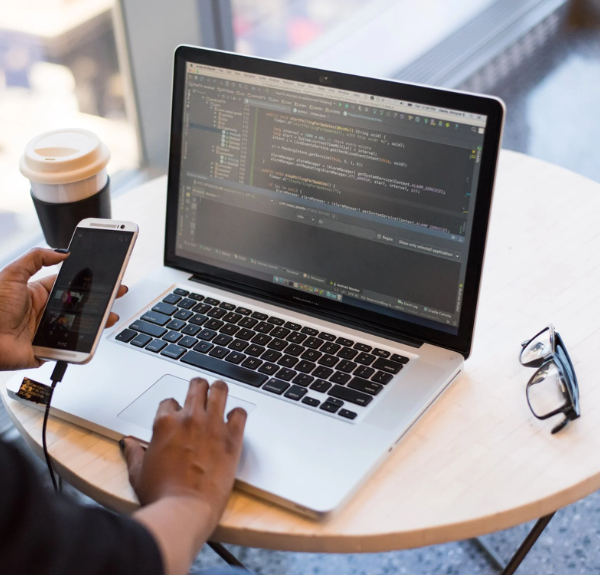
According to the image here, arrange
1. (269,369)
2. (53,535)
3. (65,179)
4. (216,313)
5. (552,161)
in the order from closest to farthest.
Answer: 1. (53,535)
2. (269,369)
3. (216,313)
4. (65,179)
5. (552,161)

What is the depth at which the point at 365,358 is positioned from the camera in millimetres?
932

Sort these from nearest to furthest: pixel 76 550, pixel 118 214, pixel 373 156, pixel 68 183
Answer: pixel 76 550 < pixel 373 156 < pixel 68 183 < pixel 118 214

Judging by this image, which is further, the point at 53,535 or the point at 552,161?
the point at 552,161

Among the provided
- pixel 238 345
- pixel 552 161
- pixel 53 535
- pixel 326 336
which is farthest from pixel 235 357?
pixel 552 161

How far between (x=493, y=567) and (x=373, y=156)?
923 mm

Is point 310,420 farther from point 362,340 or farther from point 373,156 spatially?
point 373,156

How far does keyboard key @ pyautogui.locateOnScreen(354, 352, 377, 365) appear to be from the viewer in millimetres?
926

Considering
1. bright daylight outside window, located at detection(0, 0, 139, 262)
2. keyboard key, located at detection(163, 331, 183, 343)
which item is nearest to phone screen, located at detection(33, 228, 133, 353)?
keyboard key, located at detection(163, 331, 183, 343)

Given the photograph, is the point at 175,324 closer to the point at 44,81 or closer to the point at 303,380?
the point at 303,380

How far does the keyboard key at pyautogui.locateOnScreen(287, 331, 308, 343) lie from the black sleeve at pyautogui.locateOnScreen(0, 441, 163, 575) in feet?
1.21

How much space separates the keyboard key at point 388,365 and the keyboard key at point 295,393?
0.34 ft

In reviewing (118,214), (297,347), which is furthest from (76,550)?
(118,214)

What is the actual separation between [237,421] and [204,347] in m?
0.18

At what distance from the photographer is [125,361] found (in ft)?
3.13
